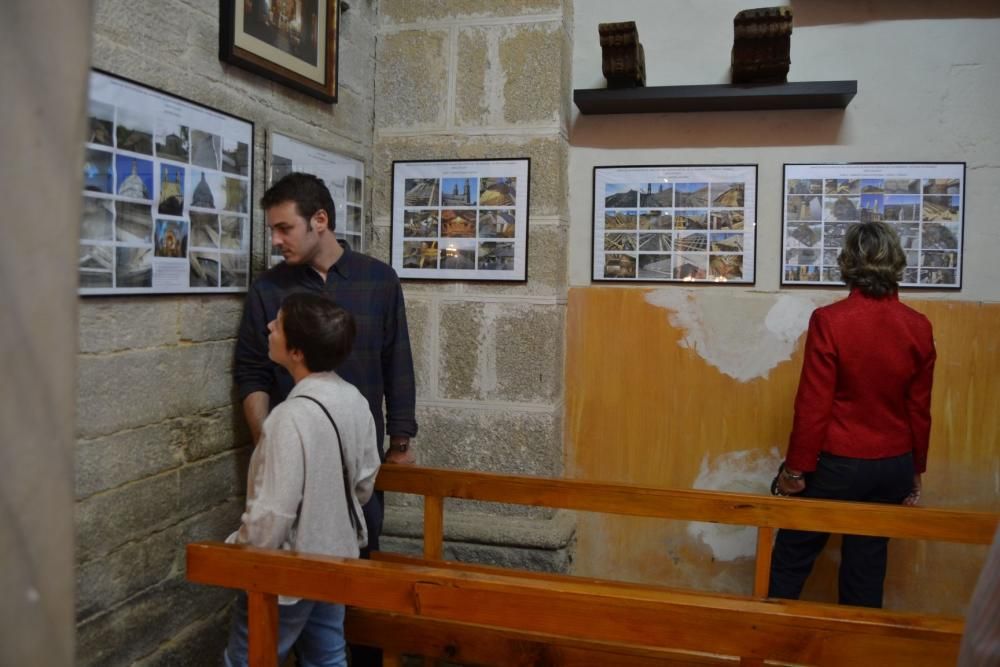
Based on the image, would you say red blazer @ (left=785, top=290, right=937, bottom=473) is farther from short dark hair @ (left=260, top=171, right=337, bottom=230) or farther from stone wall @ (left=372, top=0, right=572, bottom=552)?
short dark hair @ (left=260, top=171, right=337, bottom=230)

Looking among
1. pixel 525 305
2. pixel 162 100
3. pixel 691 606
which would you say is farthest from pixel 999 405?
pixel 162 100

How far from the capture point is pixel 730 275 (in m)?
3.19

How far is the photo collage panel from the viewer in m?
3.20

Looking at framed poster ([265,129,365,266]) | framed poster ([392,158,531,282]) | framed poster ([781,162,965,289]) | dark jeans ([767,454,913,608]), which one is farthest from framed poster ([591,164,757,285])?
framed poster ([265,129,365,266])

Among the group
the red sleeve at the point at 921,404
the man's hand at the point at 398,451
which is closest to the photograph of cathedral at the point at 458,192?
the man's hand at the point at 398,451

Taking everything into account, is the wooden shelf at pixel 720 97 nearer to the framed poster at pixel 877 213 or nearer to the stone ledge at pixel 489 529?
the framed poster at pixel 877 213

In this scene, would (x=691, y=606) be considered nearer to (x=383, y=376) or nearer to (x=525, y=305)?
(x=383, y=376)

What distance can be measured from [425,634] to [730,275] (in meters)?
1.88

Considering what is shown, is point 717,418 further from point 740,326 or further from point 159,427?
point 159,427

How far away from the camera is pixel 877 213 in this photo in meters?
3.06

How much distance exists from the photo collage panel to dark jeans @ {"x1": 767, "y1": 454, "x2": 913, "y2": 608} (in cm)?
143

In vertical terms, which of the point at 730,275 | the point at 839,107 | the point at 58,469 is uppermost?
the point at 839,107

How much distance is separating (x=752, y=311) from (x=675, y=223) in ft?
1.55

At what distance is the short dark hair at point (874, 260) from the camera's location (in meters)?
2.65
